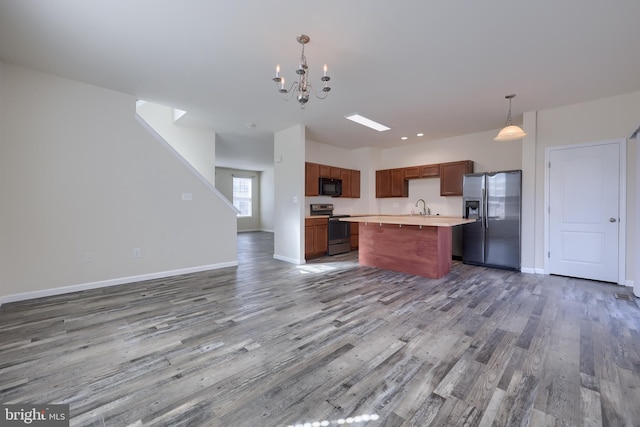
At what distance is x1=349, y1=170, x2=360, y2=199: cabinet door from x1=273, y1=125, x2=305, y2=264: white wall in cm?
220

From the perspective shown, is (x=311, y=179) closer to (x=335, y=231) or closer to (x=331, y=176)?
(x=331, y=176)

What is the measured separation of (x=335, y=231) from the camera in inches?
241

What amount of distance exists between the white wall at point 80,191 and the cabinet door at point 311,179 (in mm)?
2343

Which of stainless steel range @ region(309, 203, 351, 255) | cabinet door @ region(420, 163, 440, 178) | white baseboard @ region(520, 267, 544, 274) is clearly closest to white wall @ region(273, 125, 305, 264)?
stainless steel range @ region(309, 203, 351, 255)

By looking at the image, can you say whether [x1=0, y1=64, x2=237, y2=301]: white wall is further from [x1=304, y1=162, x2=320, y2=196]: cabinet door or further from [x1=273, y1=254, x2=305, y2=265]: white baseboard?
[x1=304, y1=162, x2=320, y2=196]: cabinet door

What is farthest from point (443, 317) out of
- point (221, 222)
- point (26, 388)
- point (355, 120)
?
point (221, 222)

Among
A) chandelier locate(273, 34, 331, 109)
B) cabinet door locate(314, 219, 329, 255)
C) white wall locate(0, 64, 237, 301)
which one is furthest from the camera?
cabinet door locate(314, 219, 329, 255)

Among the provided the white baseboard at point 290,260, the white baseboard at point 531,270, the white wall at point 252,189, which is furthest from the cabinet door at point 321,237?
the white wall at point 252,189

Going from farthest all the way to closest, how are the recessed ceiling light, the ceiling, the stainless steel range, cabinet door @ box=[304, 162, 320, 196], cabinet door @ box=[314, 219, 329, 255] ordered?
the stainless steel range
cabinet door @ box=[304, 162, 320, 196]
cabinet door @ box=[314, 219, 329, 255]
the recessed ceiling light
the ceiling

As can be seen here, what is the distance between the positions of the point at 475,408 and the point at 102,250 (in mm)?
4421

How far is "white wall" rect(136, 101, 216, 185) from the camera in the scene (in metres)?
5.25

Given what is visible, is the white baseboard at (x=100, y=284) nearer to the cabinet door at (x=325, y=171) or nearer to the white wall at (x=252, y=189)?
the cabinet door at (x=325, y=171)

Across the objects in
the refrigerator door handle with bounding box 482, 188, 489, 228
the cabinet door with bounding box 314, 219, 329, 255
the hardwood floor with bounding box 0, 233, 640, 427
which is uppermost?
the refrigerator door handle with bounding box 482, 188, 489, 228

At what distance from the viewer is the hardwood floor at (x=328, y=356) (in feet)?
4.79
